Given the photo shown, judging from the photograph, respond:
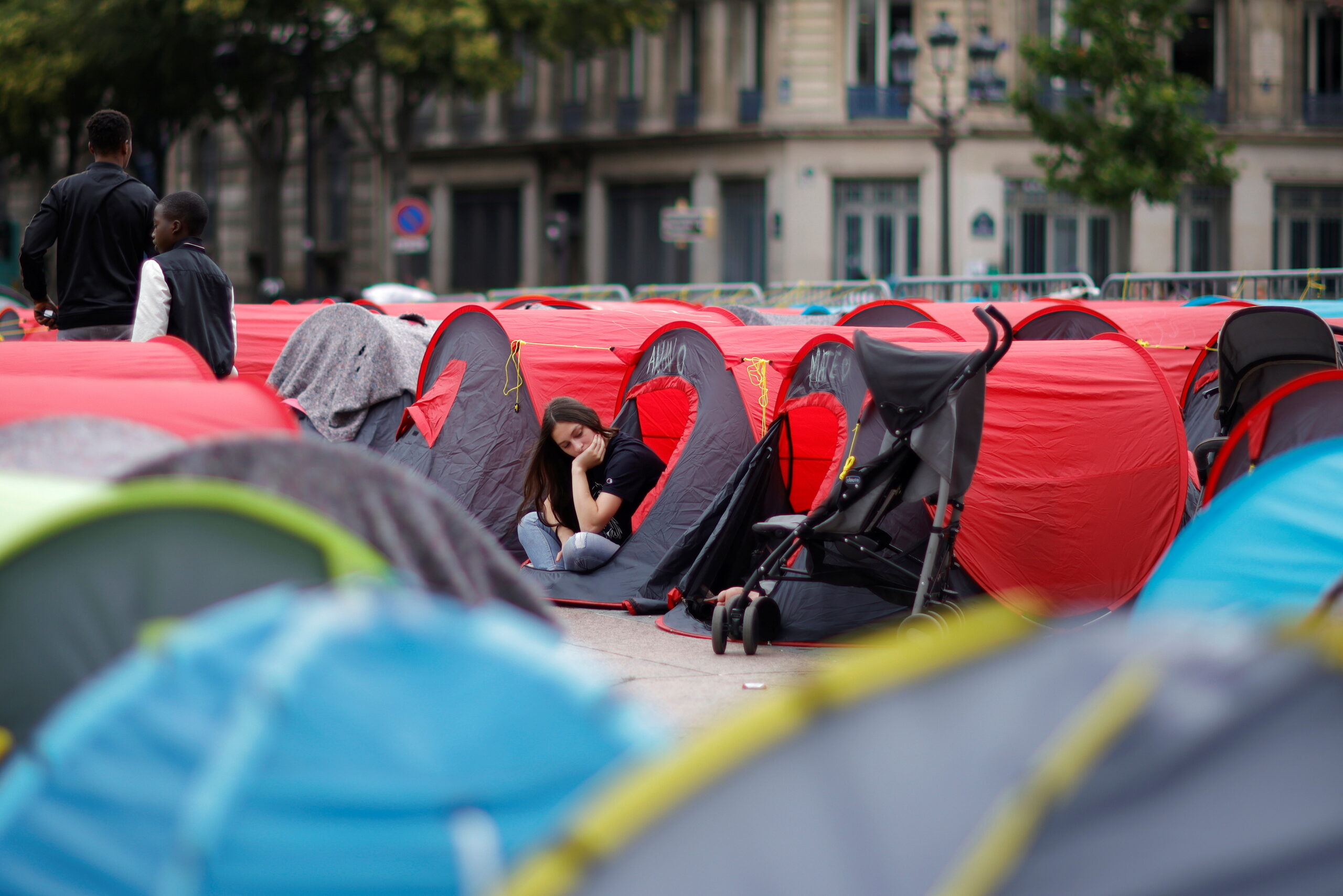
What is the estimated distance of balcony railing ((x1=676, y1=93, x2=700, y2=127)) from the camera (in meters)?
30.7

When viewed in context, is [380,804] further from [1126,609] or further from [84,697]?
[1126,609]

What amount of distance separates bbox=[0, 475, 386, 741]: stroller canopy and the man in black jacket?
450 centimetres

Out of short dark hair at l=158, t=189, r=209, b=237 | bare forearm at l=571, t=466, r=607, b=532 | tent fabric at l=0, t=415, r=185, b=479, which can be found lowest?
bare forearm at l=571, t=466, r=607, b=532

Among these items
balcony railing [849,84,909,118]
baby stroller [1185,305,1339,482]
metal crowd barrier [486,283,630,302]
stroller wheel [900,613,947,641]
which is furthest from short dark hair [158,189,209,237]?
balcony railing [849,84,909,118]

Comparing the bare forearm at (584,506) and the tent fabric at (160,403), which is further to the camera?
the bare forearm at (584,506)

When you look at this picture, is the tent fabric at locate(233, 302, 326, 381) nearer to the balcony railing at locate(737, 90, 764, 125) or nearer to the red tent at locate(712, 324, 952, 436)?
the red tent at locate(712, 324, 952, 436)

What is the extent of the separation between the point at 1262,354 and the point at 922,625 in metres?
2.41

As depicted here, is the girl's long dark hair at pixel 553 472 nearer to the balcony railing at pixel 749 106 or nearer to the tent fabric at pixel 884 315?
the tent fabric at pixel 884 315

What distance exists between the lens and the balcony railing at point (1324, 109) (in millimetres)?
29734

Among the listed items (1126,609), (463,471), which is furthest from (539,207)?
(1126,609)

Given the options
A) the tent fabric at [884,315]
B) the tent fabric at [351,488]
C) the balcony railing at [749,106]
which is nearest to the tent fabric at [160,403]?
the tent fabric at [351,488]

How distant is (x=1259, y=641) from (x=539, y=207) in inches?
1270

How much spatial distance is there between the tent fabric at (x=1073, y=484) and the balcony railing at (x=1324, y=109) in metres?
26.6

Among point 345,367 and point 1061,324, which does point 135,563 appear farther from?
point 1061,324
